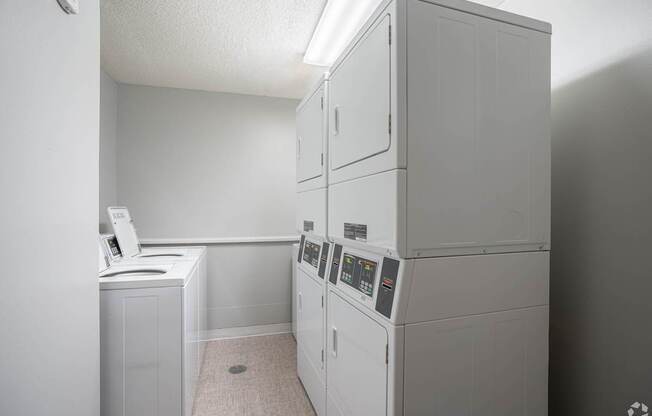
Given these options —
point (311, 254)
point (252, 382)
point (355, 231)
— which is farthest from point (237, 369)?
point (355, 231)

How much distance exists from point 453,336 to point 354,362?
46 centimetres

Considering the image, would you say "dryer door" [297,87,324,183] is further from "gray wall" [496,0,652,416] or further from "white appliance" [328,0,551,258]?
"gray wall" [496,0,652,416]

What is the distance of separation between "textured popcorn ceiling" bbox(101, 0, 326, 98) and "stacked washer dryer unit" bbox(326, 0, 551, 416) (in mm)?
1046

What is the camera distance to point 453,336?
112 cm

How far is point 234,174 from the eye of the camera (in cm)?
342

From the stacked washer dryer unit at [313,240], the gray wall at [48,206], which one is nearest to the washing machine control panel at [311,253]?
the stacked washer dryer unit at [313,240]

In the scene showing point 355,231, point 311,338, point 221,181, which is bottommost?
point 311,338

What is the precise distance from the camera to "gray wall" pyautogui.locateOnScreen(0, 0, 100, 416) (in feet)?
2.44

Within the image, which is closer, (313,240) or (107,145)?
(313,240)

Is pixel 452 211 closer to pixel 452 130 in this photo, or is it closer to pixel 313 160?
pixel 452 130

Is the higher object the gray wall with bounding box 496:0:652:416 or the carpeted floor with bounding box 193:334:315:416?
the gray wall with bounding box 496:0:652:416

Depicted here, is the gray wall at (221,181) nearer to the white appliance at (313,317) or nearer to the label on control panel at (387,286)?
the white appliance at (313,317)

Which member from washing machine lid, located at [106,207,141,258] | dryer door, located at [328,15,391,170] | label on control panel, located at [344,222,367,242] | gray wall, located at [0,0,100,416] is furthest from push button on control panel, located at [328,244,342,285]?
washing machine lid, located at [106,207,141,258]

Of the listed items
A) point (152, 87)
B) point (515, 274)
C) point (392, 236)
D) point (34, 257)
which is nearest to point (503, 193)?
point (515, 274)
